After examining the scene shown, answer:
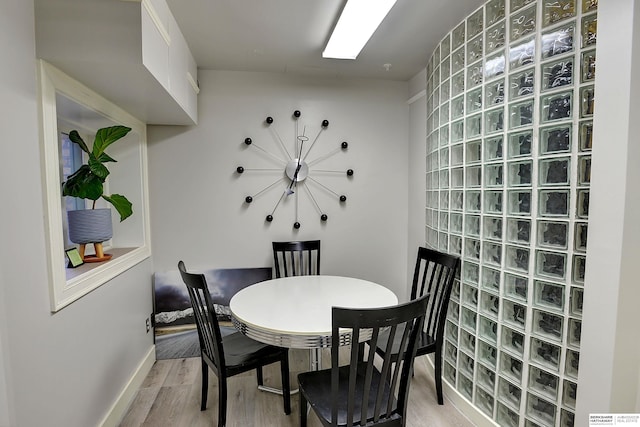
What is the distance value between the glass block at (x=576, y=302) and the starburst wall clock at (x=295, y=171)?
1.94 metres

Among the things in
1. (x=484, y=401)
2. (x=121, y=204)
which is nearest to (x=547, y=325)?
(x=484, y=401)

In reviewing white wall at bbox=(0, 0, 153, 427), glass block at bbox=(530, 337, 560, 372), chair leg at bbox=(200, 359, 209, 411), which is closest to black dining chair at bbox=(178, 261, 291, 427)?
chair leg at bbox=(200, 359, 209, 411)

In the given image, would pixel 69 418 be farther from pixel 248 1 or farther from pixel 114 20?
pixel 248 1

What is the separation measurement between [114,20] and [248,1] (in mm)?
734

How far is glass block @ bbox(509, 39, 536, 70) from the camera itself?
4.80 ft

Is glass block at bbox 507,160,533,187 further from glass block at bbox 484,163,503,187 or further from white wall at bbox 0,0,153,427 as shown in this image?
white wall at bbox 0,0,153,427

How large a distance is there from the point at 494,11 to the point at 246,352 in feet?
7.74

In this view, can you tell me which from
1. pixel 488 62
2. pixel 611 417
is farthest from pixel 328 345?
pixel 488 62

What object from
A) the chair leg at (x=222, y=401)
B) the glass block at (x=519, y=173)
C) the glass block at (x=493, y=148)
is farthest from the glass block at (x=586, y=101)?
the chair leg at (x=222, y=401)

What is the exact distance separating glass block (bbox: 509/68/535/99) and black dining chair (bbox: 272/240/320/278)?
1801mm

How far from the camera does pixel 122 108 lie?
2137mm

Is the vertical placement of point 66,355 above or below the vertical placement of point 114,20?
below

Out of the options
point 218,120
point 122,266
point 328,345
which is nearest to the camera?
point 328,345

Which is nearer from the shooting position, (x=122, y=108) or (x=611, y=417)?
(x=611, y=417)
